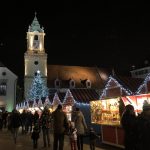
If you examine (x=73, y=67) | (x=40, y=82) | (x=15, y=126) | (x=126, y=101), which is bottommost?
(x=15, y=126)

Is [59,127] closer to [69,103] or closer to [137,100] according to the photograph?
[137,100]

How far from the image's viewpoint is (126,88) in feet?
48.9

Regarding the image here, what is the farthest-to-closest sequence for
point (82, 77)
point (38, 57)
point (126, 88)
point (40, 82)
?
point (82, 77) → point (38, 57) → point (40, 82) → point (126, 88)

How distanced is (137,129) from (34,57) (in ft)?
177

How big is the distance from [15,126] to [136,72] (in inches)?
2119

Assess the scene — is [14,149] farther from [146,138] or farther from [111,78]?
[146,138]

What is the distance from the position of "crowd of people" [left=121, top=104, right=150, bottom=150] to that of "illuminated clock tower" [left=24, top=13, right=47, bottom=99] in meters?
51.3

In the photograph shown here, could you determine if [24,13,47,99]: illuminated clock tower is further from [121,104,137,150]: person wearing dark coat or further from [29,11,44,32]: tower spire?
[121,104,137,150]: person wearing dark coat

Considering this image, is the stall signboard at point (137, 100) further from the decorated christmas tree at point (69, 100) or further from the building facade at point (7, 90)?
the building facade at point (7, 90)

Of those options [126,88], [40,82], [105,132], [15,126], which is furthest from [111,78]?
[40,82]

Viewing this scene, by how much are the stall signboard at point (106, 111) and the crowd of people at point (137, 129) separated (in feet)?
22.4

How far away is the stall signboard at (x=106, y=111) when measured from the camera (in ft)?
49.6

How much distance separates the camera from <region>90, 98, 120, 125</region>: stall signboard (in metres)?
15.1

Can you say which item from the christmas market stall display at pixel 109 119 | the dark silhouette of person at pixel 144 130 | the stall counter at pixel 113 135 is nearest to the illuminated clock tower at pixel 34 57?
the christmas market stall display at pixel 109 119
